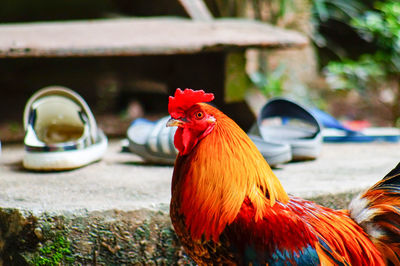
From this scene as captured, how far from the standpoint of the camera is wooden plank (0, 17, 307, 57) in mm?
2066

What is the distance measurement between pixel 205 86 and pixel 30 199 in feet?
5.01

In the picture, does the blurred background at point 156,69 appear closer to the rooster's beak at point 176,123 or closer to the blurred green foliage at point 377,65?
the blurred green foliage at point 377,65

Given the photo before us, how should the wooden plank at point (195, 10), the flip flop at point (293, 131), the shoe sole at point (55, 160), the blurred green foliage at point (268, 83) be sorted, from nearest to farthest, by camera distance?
the shoe sole at point (55, 160), the flip flop at point (293, 131), the wooden plank at point (195, 10), the blurred green foliage at point (268, 83)

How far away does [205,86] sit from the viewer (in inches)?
109

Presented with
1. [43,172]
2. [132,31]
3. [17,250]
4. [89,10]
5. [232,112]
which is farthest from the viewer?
[89,10]

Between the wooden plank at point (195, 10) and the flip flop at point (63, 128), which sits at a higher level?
the wooden plank at point (195, 10)

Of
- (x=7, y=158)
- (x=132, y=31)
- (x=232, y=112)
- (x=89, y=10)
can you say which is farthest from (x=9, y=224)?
(x=89, y=10)

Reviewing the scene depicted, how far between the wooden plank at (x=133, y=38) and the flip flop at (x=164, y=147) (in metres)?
0.40

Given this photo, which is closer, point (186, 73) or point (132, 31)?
point (132, 31)

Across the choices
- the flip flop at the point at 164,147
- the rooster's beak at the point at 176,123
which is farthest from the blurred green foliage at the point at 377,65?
the rooster's beak at the point at 176,123

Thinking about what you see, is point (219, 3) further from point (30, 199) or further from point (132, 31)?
point (30, 199)

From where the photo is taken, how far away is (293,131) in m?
2.20

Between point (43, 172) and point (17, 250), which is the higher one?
point (43, 172)

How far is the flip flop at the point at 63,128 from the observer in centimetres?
176
